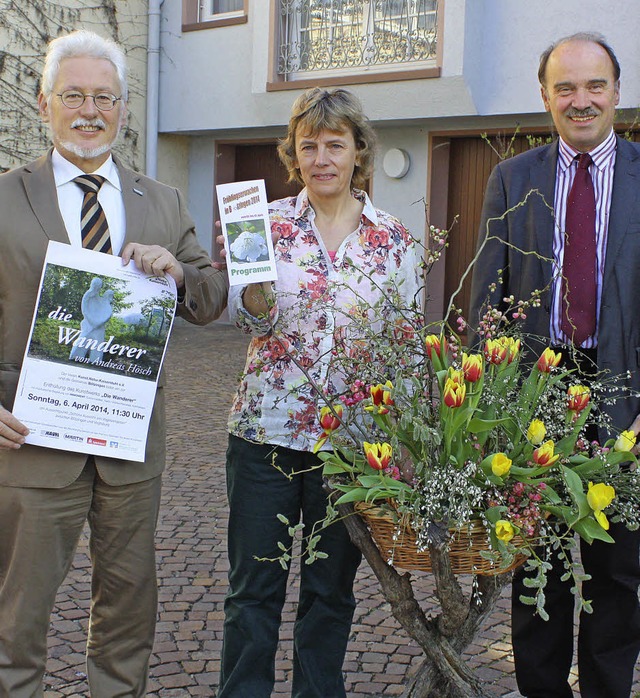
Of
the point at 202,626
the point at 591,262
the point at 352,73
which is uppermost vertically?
the point at 352,73

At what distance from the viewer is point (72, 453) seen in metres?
2.92

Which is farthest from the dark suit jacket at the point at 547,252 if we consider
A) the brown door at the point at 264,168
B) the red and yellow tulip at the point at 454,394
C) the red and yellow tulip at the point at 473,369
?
the brown door at the point at 264,168

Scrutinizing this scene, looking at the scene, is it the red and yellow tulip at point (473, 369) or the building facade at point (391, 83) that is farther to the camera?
the building facade at point (391, 83)

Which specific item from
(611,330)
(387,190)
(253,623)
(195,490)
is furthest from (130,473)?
(387,190)

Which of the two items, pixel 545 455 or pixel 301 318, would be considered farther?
pixel 301 318

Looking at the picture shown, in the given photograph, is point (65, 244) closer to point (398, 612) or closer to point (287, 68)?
point (398, 612)

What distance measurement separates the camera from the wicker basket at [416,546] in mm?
2523

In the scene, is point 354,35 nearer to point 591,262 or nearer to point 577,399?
point 591,262

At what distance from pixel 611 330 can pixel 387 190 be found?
36.7 ft

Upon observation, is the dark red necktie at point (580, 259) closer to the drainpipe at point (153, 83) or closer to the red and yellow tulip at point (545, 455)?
the red and yellow tulip at point (545, 455)

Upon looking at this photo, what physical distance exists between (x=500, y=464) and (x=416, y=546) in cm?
37

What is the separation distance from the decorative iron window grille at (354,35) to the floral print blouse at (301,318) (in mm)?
10035

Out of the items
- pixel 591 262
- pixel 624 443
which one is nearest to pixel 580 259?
pixel 591 262

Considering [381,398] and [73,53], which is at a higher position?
[73,53]
